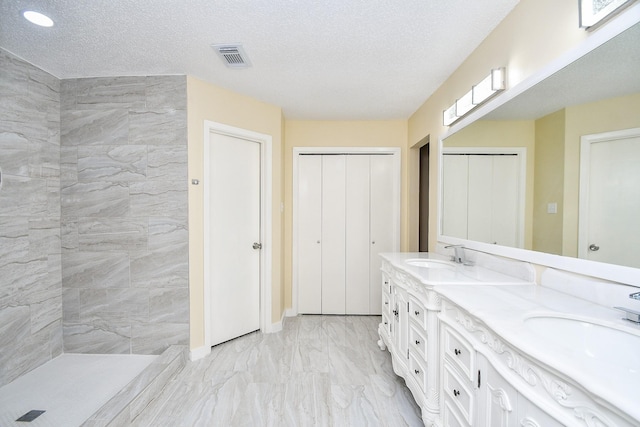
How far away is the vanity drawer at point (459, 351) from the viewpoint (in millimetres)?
1087

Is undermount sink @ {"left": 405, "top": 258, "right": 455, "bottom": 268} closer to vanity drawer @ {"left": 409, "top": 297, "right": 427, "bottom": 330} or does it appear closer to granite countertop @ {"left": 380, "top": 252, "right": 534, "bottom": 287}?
granite countertop @ {"left": 380, "top": 252, "right": 534, "bottom": 287}

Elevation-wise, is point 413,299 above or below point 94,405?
above

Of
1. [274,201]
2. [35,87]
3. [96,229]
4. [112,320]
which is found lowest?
[112,320]

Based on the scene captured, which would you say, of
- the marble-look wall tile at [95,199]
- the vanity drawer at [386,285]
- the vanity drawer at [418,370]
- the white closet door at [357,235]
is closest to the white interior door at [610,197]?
the vanity drawer at [418,370]

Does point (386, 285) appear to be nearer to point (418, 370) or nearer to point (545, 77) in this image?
point (418, 370)

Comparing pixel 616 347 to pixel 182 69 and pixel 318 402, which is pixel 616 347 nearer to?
pixel 318 402

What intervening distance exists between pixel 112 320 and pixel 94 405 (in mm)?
712

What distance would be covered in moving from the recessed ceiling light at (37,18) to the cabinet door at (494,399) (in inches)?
110

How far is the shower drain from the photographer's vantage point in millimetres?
1644

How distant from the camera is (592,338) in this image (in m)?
0.90

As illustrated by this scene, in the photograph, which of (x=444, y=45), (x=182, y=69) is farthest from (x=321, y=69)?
(x=182, y=69)

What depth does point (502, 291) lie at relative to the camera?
4.09ft

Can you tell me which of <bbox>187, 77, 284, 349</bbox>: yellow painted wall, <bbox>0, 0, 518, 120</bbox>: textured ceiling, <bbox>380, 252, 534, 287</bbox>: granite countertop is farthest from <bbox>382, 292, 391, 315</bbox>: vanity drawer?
<bbox>0, 0, 518, 120</bbox>: textured ceiling

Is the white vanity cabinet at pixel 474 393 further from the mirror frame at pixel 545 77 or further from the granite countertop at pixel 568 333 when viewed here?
the mirror frame at pixel 545 77
